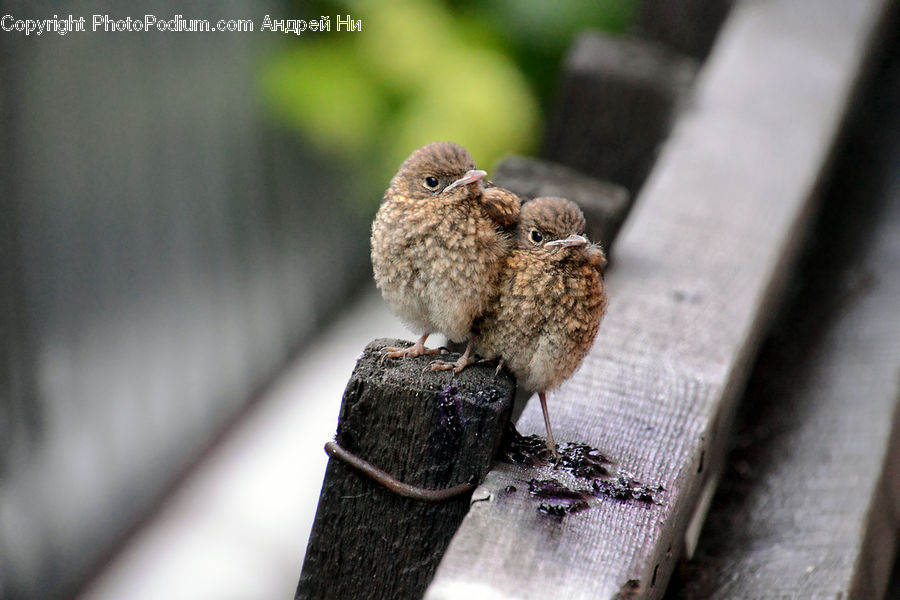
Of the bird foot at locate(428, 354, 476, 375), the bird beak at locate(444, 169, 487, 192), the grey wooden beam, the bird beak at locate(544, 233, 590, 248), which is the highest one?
the bird beak at locate(444, 169, 487, 192)

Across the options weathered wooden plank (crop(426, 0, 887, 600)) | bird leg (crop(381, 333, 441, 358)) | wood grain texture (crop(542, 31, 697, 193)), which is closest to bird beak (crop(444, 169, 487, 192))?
bird leg (crop(381, 333, 441, 358))

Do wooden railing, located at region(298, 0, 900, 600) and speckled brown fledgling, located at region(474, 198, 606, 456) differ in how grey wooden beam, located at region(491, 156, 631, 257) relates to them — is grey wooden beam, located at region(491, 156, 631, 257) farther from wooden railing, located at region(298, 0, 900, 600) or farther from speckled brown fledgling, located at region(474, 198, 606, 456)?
speckled brown fledgling, located at region(474, 198, 606, 456)

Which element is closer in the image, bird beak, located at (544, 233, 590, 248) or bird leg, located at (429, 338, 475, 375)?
bird leg, located at (429, 338, 475, 375)

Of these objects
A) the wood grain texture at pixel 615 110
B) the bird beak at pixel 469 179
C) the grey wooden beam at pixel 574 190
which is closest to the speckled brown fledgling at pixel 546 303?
the bird beak at pixel 469 179

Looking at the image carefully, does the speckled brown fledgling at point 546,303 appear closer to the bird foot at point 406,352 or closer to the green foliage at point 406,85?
the bird foot at point 406,352

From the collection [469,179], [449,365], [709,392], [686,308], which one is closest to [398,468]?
[449,365]

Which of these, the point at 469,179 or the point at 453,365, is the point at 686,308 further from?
the point at 453,365

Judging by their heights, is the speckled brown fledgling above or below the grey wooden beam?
above
